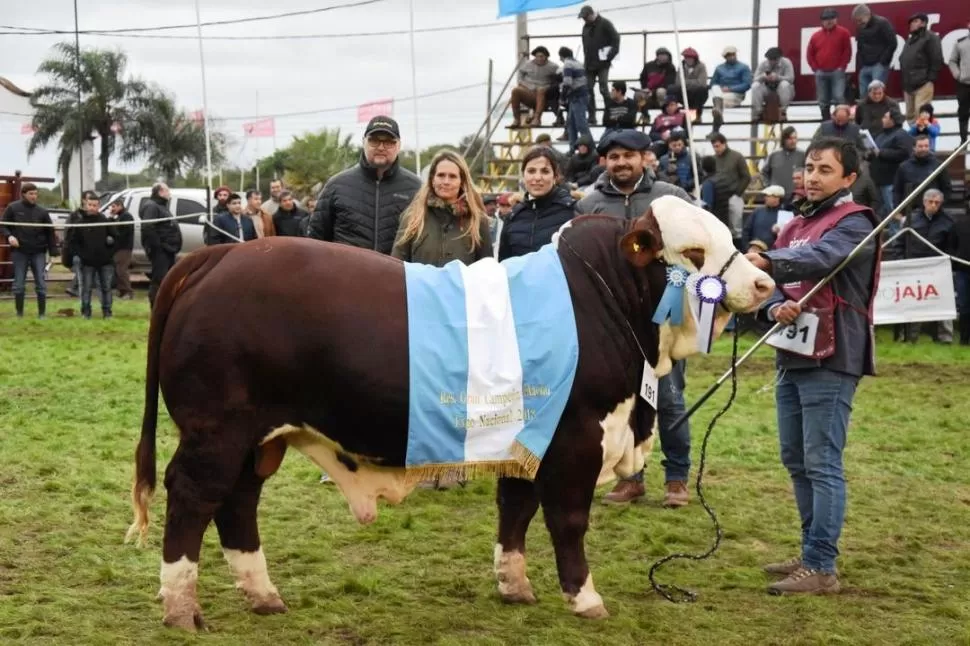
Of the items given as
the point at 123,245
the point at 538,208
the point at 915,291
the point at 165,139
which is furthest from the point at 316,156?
the point at 538,208

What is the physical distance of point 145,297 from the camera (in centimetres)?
2439

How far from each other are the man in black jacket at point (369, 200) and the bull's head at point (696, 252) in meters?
2.62

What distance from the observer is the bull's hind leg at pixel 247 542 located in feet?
17.6

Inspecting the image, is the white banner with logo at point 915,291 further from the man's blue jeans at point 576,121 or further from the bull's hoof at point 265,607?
the bull's hoof at point 265,607

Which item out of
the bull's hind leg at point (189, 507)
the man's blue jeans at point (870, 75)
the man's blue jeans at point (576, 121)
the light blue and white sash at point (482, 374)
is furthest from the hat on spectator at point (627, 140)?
the man's blue jeans at point (870, 75)

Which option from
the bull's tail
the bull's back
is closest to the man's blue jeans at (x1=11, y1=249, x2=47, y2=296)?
the bull's tail

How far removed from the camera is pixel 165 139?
154ft

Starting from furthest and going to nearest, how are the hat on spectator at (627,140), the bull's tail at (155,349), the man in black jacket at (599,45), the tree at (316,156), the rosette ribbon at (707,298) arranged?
the tree at (316,156) < the man in black jacket at (599,45) < the hat on spectator at (627,140) < the rosette ribbon at (707,298) < the bull's tail at (155,349)

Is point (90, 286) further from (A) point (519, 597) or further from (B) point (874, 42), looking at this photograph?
(A) point (519, 597)

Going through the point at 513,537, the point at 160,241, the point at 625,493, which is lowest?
the point at 625,493

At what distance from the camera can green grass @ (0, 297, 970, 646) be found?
5.21 m

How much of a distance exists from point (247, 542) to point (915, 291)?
11.4 meters

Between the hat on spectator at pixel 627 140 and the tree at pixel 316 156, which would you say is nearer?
the hat on spectator at pixel 627 140

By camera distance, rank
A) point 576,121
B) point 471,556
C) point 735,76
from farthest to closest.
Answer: point 735,76
point 576,121
point 471,556
